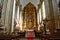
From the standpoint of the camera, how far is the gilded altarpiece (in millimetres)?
23312

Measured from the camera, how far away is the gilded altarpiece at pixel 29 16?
2331 cm

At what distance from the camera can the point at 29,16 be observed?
24.2m

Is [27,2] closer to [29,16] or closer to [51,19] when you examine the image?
[29,16]

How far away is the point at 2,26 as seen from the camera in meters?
11.6

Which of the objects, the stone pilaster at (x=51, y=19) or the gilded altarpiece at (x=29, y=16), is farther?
the gilded altarpiece at (x=29, y=16)

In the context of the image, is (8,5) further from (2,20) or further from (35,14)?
(35,14)

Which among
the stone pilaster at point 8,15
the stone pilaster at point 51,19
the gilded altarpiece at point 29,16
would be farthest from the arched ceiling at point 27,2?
the stone pilaster at point 51,19

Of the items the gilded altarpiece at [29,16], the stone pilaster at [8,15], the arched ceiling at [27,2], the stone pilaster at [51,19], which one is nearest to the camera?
the stone pilaster at [51,19]

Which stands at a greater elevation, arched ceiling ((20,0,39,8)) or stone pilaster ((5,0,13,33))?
arched ceiling ((20,0,39,8))

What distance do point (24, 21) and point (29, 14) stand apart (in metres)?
1.74

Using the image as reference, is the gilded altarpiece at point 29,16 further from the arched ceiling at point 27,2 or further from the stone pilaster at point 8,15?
the stone pilaster at point 8,15

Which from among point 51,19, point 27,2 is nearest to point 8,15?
point 51,19

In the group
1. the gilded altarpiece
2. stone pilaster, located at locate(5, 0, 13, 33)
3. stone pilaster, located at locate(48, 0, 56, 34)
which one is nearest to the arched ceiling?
the gilded altarpiece

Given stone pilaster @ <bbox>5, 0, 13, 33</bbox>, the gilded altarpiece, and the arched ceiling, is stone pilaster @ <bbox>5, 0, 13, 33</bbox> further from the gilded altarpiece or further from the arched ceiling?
the gilded altarpiece
